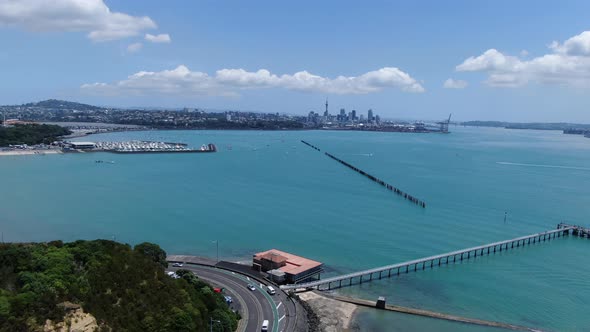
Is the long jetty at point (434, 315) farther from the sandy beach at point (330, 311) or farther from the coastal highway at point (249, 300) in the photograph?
the coastal highway at point (249, 300)

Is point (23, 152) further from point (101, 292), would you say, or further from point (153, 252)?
point (101, 292)

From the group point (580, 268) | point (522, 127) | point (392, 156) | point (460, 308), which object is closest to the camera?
point (460, 308)

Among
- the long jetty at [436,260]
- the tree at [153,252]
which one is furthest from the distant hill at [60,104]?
the long jetty at [436,260]

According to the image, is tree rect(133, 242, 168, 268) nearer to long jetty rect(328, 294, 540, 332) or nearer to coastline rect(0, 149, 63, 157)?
long jetty rect(328, 294, 540, 332)

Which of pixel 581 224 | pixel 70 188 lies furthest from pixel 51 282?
pixel 581 224

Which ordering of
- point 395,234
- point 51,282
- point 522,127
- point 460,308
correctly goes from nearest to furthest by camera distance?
point 51,282 < point 460,308 < point 395,234 < point 522,127

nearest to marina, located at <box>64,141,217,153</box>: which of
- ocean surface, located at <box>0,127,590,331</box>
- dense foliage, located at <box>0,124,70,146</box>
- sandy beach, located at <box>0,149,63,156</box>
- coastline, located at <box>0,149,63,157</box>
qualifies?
coastline, located at <box>0,149,63,157</box>

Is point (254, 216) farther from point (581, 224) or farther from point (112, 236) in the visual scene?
point (581, 224)
